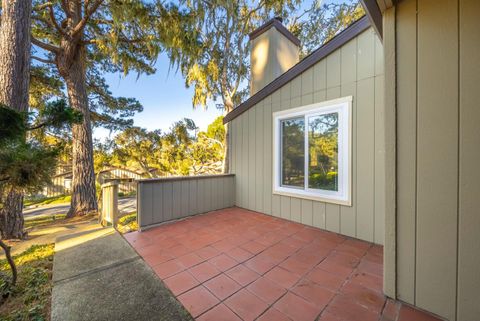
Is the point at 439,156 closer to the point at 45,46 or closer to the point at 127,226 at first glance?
the point at 127,226

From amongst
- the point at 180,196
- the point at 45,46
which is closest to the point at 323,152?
the point at 180,196

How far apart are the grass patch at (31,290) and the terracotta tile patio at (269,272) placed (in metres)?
0.89

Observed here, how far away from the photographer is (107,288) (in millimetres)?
1846

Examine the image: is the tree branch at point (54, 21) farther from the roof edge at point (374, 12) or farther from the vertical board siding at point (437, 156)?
the vertical board siding at point (437, 156)

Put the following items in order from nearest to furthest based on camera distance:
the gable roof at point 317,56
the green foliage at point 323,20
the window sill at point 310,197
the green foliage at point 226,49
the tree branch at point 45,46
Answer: the gable roof at point 317,56, the window sill at point 310,197, the tree branch at point 45,46, the green foliage at point 226,49, the green foliage at point 323,20

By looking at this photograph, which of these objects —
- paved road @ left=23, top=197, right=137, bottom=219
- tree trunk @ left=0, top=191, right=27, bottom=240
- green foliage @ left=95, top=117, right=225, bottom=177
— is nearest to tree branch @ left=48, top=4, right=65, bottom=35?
green foliage @ left=95, top=117, right=225, bottom=177

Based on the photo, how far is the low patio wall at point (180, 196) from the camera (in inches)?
129

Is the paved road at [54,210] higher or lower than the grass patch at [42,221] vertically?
lower

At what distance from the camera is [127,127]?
8.23 m

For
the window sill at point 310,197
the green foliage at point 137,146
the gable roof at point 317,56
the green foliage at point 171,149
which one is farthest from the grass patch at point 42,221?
the gable roof at point 317,56

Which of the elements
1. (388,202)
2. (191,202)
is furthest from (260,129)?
(388,202)

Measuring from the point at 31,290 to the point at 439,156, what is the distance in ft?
12.7

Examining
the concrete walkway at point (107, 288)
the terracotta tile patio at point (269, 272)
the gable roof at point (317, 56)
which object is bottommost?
the concrete walkway at point (107, 288)

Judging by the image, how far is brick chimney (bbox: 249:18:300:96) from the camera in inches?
204
